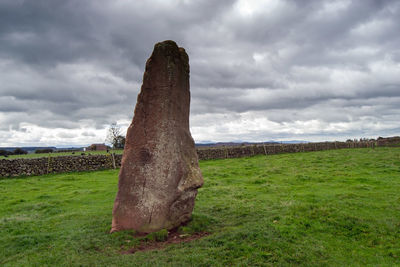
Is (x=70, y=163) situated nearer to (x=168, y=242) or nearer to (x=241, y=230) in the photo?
(x=168, y=242)

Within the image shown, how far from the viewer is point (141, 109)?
8.45 m

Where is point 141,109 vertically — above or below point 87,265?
above

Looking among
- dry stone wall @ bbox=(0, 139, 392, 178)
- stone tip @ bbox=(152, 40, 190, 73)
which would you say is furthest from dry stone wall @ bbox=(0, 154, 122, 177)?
stone tip @ bbox=(152, 40, 190, 73)

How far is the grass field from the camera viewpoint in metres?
6.29

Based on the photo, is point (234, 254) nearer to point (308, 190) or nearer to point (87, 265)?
point (87, 265)

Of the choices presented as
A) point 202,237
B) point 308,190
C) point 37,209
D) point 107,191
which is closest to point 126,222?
point 202,237

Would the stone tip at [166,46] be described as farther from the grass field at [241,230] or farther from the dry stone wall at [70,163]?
the dry stone wall at [70,163]

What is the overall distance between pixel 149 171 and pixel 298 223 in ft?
15.8

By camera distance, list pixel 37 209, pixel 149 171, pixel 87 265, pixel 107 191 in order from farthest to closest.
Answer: pixel 107 191 < pixel 37 209 < pixel 149 171 < pixel 87 265

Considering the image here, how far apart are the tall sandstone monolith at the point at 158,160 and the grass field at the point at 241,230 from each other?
639mm

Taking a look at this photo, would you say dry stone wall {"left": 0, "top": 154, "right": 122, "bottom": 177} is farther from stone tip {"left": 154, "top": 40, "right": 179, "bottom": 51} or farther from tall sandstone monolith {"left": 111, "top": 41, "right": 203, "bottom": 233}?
stone tip {"left": 154, "top": 40, "right": 179, "bottom": 51}

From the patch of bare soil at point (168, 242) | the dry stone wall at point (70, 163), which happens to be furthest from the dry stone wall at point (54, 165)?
the patch of bare soil at point (168, 242)

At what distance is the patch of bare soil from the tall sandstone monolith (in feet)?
1.35

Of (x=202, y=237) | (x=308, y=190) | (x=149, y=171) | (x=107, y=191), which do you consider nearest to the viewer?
(x=202, y=237)
